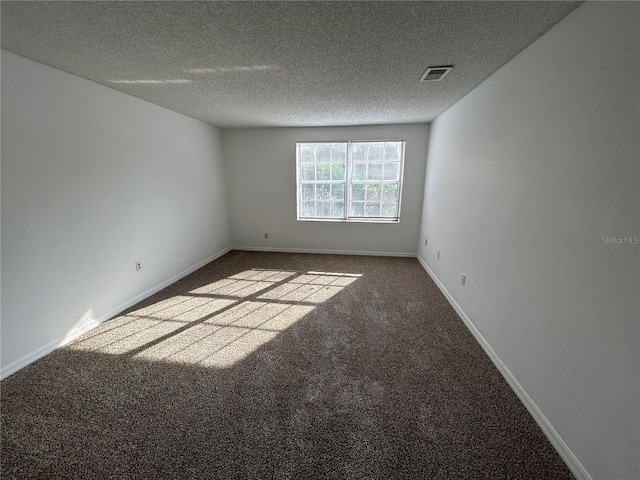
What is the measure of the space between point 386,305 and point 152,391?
2.19 metres

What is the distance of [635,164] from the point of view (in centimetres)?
98

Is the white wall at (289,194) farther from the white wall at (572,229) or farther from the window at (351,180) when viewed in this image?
the white wall at (572,229)

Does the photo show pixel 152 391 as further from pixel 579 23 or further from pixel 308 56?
pixel 579 23

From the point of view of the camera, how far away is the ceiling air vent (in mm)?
1932

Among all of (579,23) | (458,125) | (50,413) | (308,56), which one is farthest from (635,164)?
(50,413)

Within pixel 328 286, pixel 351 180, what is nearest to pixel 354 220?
pixel 351 180

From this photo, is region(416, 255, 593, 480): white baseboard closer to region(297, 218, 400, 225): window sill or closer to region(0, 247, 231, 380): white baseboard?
region(297, 218, 400, 225): window sill

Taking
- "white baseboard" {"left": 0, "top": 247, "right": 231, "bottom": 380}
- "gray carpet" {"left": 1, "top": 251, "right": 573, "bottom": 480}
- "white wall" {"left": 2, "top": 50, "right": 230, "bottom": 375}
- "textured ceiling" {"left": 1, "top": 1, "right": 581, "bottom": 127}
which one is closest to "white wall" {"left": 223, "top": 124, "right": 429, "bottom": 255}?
"white wall" {"left": 2, "top": 50, "right": 230, "bottom": 375}

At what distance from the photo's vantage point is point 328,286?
3342mm

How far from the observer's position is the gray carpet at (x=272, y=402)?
1.28 meters

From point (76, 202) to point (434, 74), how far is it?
3.16m

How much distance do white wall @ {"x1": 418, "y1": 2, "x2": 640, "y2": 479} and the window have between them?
2.14 metres

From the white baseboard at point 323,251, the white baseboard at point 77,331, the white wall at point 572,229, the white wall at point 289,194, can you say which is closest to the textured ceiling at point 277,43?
the white wall at point 572,229

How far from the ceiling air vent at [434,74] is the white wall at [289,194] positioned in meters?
1.95
